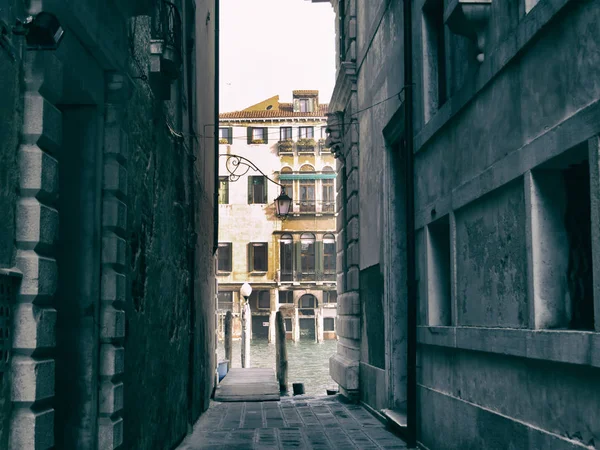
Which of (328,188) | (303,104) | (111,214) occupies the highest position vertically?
(303,104)

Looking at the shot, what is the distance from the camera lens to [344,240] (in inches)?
564

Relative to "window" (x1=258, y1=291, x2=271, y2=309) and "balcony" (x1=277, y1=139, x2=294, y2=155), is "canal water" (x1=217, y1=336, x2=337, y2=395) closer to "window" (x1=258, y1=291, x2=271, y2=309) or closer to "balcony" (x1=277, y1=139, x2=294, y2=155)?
"window" (x1=258, y1=291, x2=271, y2=309)

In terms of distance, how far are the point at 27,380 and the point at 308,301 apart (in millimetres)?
44793

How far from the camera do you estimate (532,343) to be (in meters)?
4.77

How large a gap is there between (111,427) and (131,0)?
2872 millimetres

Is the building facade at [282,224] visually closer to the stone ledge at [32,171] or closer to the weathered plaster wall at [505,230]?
the weathered plaster wall at [505,230]

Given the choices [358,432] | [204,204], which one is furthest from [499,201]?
[204,204]

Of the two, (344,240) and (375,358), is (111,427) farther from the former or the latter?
(344,240)

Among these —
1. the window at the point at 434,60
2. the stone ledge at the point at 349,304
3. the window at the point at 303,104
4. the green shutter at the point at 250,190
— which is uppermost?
the window at the point at 303,104

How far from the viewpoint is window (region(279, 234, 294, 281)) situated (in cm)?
4781

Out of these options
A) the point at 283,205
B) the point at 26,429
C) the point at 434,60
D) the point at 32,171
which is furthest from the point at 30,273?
the point at 283,205

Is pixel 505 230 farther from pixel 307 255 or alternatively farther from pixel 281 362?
pixel 307 255

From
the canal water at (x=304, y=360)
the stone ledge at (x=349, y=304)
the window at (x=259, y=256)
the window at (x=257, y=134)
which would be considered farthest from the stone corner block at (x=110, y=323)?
the window at (x=257, y=134)

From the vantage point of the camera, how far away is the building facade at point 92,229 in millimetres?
3525
